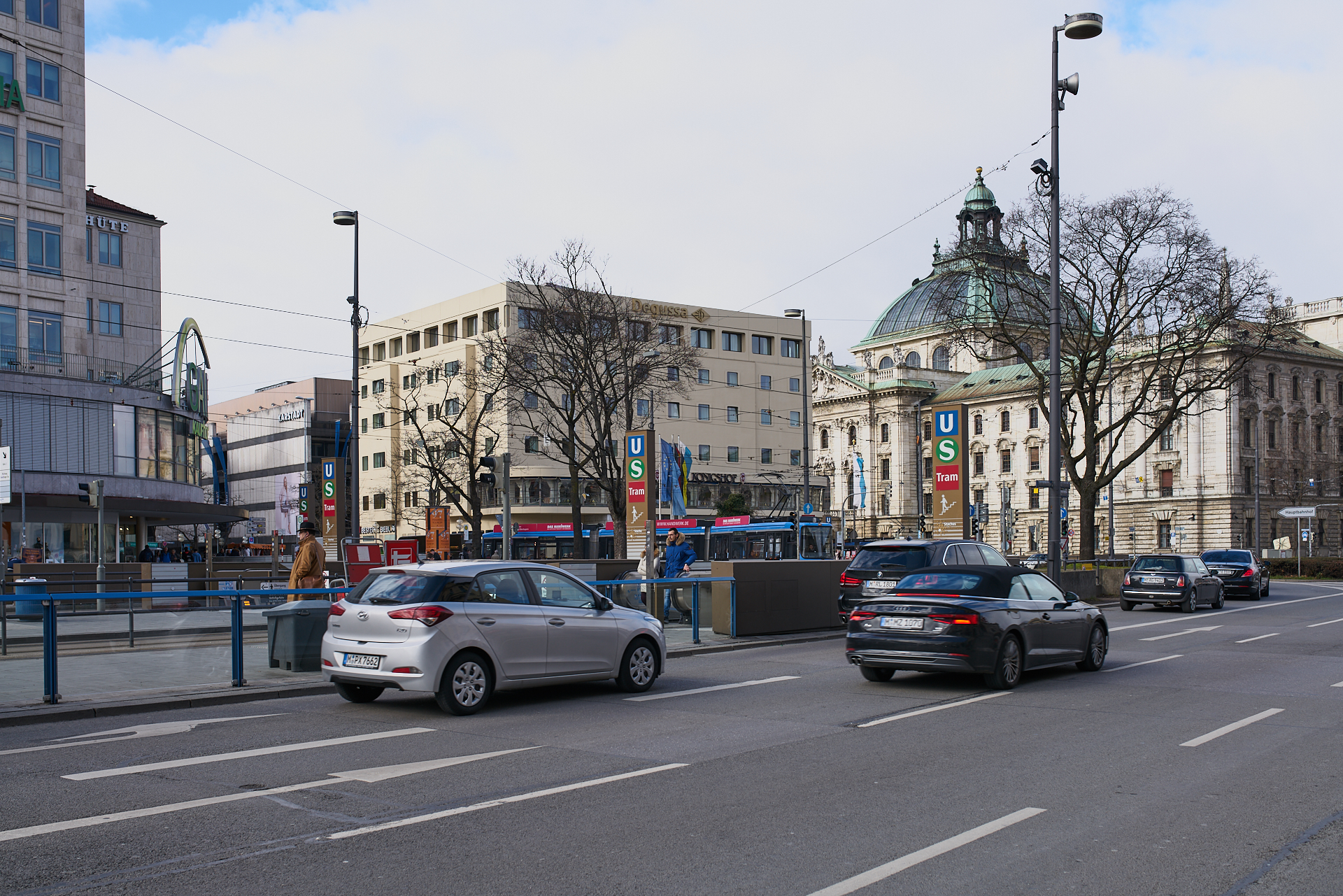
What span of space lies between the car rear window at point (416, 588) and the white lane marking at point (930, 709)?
13.5 feet

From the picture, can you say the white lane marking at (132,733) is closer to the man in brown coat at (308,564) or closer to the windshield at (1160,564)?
the man in brown coat at (308,564)

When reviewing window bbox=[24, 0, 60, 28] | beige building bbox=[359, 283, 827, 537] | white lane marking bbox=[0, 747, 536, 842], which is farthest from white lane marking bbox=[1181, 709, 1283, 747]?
beige building bbox=[359, 283, 827, 537]

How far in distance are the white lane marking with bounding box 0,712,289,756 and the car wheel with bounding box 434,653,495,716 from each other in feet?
5.85

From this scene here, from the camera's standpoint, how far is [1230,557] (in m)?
38.2

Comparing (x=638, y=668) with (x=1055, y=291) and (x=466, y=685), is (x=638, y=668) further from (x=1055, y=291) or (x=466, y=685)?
(x=1055, y=291)

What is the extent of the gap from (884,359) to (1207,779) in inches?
4777

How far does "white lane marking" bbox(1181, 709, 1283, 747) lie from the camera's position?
396 inches

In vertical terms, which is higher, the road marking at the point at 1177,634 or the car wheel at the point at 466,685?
the car wheel at the point at 466,685

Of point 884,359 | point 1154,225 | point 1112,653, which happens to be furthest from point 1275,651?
point 884,359

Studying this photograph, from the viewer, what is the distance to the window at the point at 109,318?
62594 millimetres

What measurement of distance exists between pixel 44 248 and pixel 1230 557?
152 feet

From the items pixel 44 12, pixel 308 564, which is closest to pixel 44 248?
pixel 44 12

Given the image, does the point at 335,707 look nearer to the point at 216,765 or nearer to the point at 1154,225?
the point at 216,765

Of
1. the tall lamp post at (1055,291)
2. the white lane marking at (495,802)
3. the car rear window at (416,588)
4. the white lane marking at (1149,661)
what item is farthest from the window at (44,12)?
the white lane marking at (495,802)
